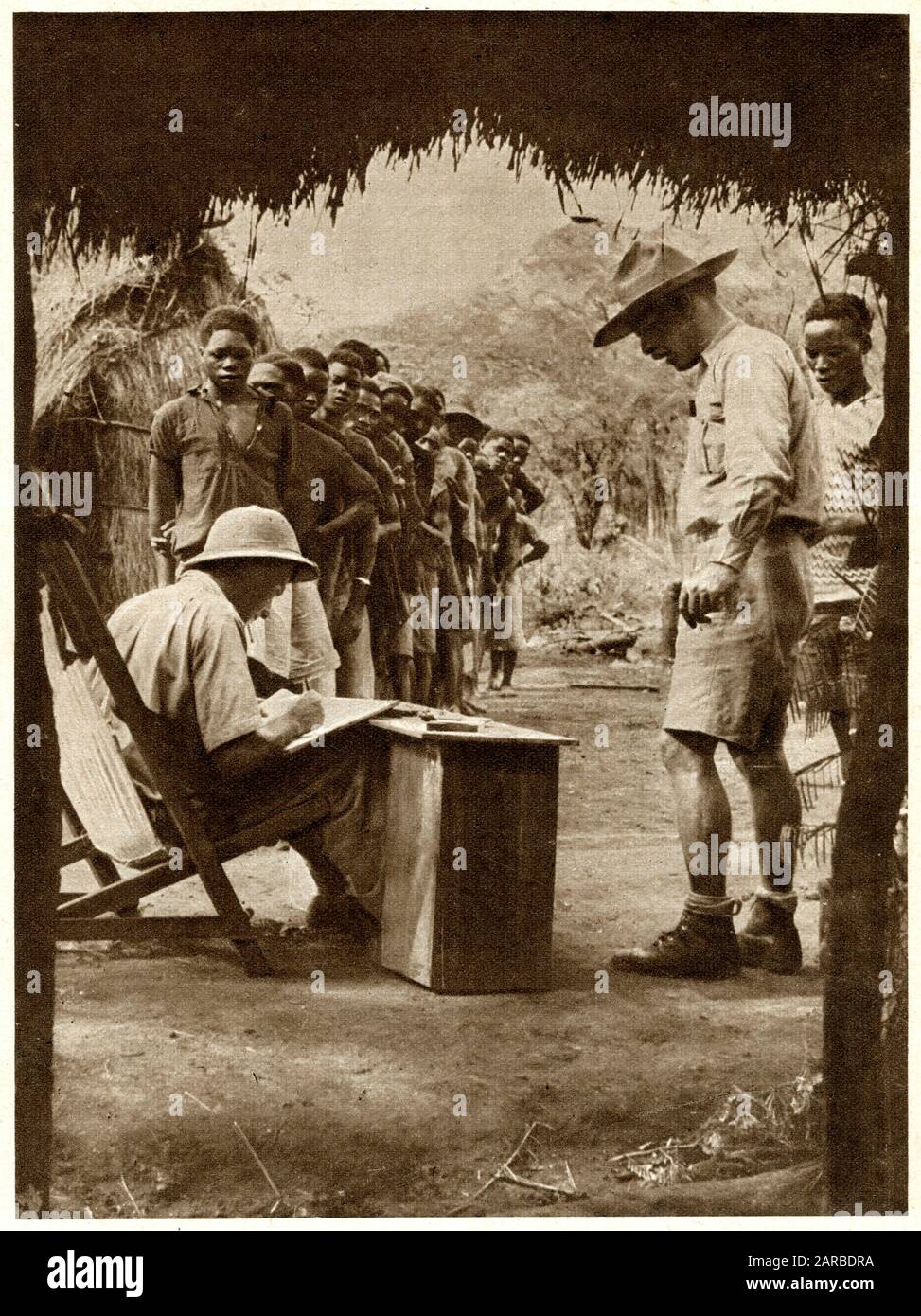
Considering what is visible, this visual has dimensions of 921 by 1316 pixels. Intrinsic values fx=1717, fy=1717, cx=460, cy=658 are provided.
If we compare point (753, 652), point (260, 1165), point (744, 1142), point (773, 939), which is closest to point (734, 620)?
point (753, 652)

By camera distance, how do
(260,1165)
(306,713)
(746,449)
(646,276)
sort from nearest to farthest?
1. (260,1165)
2. (306,713)
3. (746,449)
4. (646,276)

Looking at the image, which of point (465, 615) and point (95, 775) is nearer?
point (95, 775)

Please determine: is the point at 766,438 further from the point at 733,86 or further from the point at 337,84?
the point at 337,84

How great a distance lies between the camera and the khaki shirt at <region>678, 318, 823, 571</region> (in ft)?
19.8

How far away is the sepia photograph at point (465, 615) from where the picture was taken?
5.88 metres

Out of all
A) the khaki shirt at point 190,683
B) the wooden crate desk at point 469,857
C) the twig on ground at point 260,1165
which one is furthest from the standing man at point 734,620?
the khaki shirt at point 190,683

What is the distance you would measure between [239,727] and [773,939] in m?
2.03

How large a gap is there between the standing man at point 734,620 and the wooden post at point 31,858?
79.0 inches

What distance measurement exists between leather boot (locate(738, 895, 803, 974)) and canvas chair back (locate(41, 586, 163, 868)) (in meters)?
2.10

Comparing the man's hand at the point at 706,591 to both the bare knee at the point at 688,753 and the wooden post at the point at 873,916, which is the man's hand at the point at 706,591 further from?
the wooden post at the point at 873,916

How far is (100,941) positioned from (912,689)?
301cm

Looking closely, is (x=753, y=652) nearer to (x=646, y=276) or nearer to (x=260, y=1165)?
(x=646, y=276)

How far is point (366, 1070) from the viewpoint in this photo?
584 cm

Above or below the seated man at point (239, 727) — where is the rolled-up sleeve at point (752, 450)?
above
